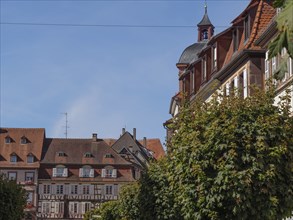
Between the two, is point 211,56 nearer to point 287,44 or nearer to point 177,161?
point 177,161

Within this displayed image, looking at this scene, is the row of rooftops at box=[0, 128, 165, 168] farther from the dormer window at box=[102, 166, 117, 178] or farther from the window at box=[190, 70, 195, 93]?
the window at box=[190, 70, 195, 93]

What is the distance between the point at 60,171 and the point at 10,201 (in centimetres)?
Answer: 7367

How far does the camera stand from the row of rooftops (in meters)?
105

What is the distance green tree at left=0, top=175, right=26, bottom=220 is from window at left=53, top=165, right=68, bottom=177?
71.2 meters

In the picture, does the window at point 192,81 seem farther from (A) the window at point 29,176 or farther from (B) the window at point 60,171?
(B) the window at point 60,171

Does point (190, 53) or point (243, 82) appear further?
point (190, 53)

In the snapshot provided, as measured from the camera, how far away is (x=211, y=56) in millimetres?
48812

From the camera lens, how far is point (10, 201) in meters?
33.2

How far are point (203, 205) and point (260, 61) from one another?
21241mm

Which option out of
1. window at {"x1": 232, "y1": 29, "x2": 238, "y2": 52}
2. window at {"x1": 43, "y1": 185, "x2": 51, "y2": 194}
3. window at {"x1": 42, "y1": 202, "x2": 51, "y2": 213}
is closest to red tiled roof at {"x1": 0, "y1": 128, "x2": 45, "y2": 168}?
window at {"x1": 43, "y1": 185, "x2": 51, "y2": 194}

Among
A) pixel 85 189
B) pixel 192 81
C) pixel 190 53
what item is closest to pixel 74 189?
pixel 85 189

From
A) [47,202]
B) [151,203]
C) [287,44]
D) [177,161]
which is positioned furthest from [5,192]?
[47,202]

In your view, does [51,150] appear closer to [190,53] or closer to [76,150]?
[76,150]

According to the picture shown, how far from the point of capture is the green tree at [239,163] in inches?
744
